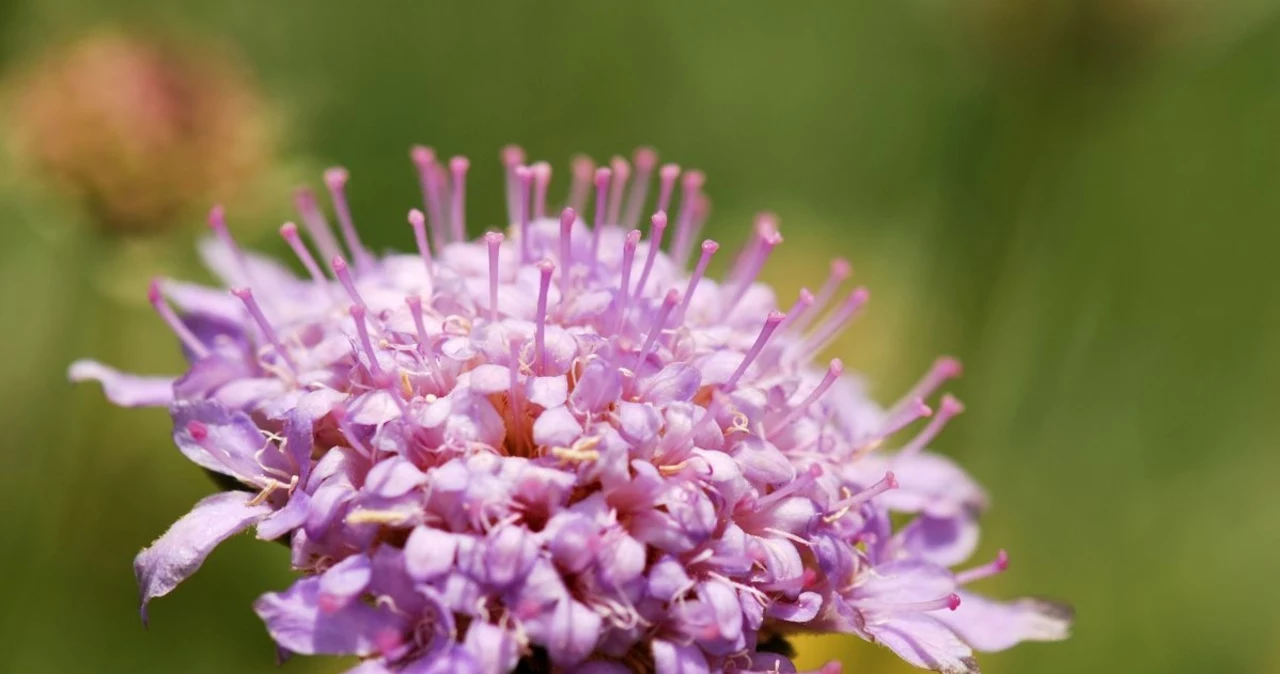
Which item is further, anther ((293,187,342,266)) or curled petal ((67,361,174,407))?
anther ((293,187,342,266))

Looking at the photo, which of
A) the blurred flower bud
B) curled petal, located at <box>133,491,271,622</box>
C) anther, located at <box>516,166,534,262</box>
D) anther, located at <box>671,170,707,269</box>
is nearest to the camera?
curled petal, located at <box>133,491,271,622</box>

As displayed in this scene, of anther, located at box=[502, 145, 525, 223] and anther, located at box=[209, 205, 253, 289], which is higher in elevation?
anther, located at box=[502, 145, 525, 223]

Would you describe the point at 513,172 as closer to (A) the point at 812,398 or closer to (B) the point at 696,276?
(B) the point at 696,276

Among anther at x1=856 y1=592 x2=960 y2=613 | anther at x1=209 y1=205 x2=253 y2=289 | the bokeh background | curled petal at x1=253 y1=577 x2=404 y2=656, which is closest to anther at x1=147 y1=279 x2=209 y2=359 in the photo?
anther at x1=209 y1=205 x2=253 y2=289

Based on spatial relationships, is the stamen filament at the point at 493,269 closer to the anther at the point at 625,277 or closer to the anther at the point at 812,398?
the anther at the point at 625,277

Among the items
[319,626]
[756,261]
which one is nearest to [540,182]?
[756,261]

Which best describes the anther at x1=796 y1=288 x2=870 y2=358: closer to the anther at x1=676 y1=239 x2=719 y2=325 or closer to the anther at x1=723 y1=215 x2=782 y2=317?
the anther at x1=723 y1=215 x2=782 y2=317

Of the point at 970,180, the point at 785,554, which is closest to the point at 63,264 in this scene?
the point at 785,554
